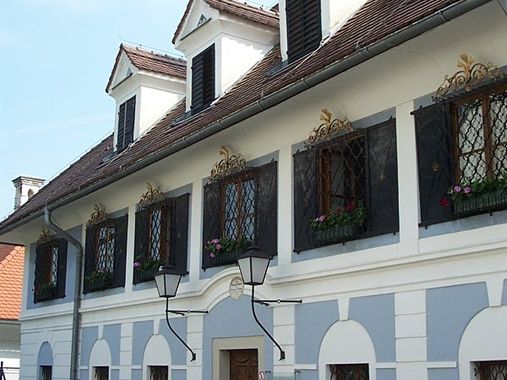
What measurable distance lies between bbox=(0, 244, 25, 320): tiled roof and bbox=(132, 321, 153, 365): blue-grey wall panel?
10875 millimetres

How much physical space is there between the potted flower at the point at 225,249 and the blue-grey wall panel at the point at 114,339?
3.39 m

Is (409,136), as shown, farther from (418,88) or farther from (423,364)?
(423,364)

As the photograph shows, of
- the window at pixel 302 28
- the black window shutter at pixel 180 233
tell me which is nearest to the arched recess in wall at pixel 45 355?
the black window shutter at pixel 180 233

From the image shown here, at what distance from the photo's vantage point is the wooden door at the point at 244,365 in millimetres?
11703

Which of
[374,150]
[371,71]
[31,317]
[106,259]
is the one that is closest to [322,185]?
[374,150]

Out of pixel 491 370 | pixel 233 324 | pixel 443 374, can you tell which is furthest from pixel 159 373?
pixel 491 370

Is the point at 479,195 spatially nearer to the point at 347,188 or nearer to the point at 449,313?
the point at 449,313

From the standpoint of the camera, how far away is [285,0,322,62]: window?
12.0 meters

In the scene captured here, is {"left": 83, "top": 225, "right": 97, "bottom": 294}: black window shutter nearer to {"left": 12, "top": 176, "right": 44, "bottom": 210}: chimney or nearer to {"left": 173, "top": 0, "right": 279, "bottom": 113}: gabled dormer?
{"left": 173, "top": 0, "right": 279, "bottom": 113}: gabled dormer

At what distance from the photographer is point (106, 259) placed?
51.9 feet

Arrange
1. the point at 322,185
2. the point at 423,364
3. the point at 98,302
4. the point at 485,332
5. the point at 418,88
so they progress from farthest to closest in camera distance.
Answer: the point at 98,302, the point at 322,185, the point at 418,88, the point at 423,364, the point at 485,332

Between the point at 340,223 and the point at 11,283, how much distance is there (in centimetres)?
1753

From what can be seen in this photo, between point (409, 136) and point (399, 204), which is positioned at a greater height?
point (409, 136)

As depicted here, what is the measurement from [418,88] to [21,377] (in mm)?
12772
